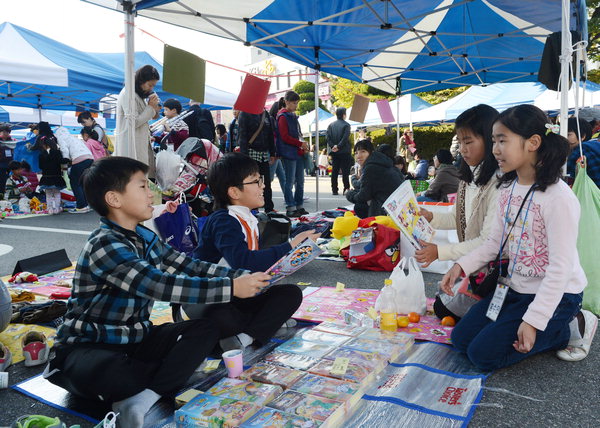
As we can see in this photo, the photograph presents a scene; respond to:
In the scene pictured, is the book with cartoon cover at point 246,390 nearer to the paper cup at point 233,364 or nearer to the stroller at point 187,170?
the paper cup at point 233,364

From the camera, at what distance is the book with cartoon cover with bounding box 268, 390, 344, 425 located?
147cm

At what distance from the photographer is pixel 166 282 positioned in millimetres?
1615

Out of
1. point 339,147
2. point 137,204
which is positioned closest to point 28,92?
point 339,147

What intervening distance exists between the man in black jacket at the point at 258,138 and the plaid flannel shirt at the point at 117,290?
413 centimetres

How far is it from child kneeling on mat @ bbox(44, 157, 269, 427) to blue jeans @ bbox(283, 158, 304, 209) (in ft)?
15.7

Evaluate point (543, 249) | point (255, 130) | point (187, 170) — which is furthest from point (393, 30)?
point (543, 249)

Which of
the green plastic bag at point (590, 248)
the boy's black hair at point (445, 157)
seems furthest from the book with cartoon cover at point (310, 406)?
the boy's black hair at point (445, 157)

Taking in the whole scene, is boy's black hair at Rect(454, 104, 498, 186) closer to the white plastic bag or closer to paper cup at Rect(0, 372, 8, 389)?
the white plastic bag

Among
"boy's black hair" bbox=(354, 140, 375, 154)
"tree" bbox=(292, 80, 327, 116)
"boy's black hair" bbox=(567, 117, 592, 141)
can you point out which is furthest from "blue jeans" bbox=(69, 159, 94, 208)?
"tree" bbox=(292, 80, 327, 116)

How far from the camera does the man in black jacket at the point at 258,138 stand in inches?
226

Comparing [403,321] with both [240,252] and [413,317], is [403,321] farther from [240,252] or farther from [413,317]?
[240,252]

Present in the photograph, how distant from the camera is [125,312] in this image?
1.69m

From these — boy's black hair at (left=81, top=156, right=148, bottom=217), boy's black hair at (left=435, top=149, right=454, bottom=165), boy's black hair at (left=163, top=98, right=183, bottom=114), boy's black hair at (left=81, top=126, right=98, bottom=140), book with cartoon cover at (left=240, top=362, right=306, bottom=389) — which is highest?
boy's black hair at (left=163, top=98, right=183, bottom=114)

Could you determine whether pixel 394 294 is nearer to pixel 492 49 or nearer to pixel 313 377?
pixel 313 377
